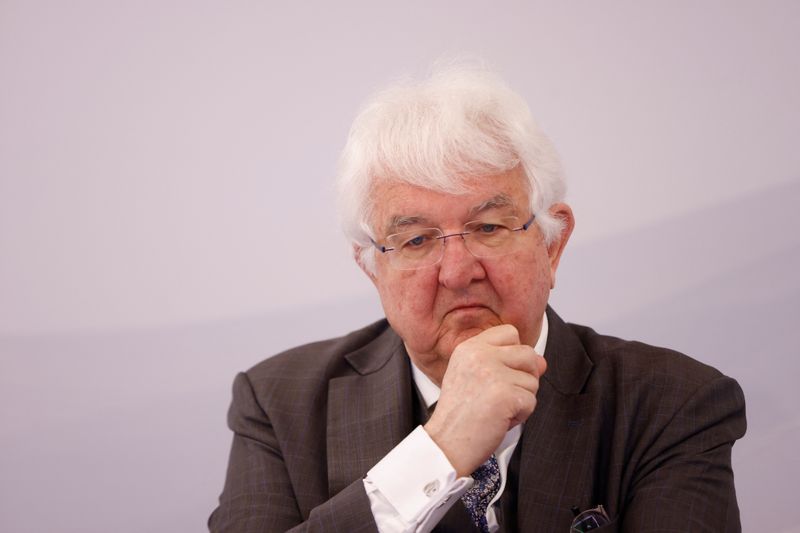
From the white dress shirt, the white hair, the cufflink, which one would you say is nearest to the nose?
the white hair

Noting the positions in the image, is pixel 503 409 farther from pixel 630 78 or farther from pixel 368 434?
pixel 630 78

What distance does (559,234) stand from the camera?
2.50 metres

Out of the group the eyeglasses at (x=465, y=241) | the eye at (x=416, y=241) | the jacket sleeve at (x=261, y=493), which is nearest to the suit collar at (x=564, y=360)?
the eyeglasses at (x=465, y=241)

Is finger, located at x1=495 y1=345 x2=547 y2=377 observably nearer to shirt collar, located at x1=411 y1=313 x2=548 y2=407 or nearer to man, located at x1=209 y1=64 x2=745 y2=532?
man, located at x1=209 y1=64 x2=745 y2=532

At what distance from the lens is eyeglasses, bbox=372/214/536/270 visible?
2285 mm

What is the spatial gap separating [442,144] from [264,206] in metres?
1.25

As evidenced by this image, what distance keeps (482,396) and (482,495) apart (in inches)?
15.6

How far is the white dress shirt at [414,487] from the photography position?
2.04 m

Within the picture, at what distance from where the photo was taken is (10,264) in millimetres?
3355

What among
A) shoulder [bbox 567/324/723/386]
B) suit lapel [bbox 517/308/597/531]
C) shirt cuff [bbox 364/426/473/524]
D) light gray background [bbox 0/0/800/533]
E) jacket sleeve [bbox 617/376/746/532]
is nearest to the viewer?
shirt cuff [bbox 364/426/473/524]

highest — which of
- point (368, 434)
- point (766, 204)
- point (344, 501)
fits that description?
point (766, 204)

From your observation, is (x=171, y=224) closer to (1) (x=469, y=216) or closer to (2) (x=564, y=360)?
(1) (x=469, y=216)

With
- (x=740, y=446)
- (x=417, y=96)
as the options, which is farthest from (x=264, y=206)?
(x=740, y=446)

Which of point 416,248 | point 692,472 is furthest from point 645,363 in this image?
point 416,248
